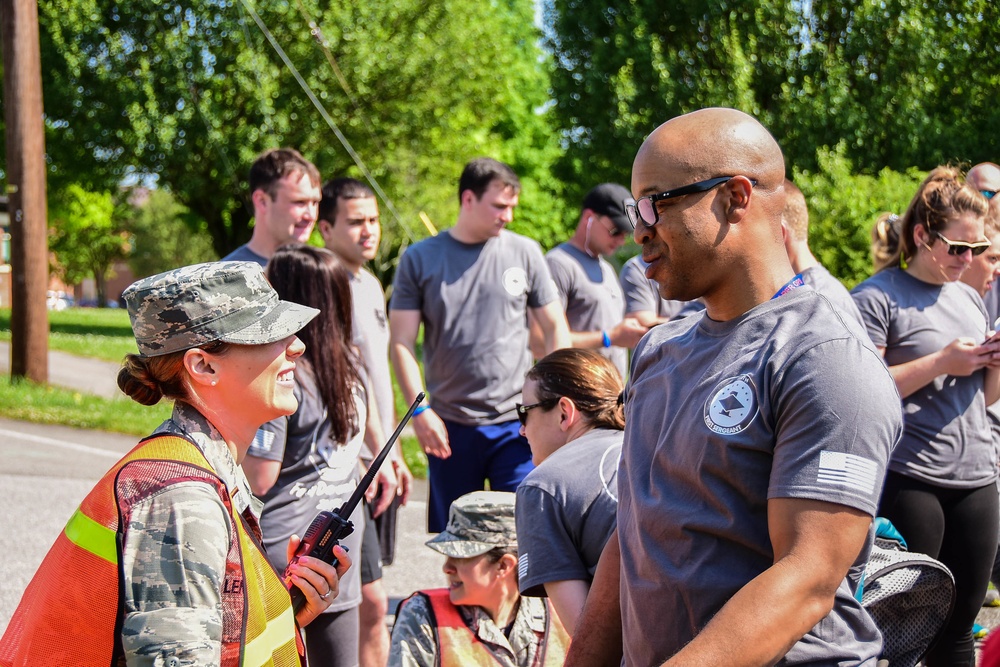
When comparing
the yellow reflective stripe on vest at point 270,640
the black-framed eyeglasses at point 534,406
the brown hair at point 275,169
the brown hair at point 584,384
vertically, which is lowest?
the yellow reflective stripe on vest at point 270,640

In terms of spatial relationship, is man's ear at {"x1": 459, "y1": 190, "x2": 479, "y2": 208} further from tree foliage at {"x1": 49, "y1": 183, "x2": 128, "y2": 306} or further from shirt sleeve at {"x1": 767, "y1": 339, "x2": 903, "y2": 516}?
tree foliage at {"x1": 49, "y1": 183, "x2": 128, "y2": 306}

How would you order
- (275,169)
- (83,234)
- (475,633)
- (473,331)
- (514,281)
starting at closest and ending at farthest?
(475,633), (275,169), (473,331), (514,281), (83,234)

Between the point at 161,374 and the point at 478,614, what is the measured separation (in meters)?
1.82

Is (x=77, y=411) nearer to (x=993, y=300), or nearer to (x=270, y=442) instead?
(x=270, y=442)

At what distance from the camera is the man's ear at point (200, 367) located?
→ 7.14 ft

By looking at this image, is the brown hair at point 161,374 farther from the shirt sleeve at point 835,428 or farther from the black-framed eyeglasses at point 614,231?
the black-framed eyeglasses at point 614,231

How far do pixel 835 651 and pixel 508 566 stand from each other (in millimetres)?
1871

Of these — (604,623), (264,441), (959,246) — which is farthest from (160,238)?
(604,623)

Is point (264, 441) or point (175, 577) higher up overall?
point (175, 577)

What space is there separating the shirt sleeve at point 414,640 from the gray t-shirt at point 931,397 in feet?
6.16

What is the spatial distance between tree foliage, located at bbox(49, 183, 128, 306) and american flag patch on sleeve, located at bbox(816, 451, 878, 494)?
105 ft

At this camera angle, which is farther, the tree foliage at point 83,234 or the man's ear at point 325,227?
the tree foliage at point 83,234

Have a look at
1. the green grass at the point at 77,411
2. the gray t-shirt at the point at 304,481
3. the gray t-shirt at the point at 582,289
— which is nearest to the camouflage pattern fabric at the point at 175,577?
the gray t-shirt at the point at 304,481

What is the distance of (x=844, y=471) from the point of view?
1719mm
